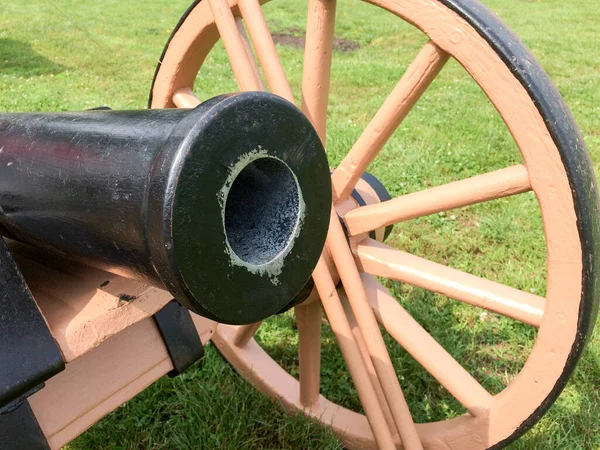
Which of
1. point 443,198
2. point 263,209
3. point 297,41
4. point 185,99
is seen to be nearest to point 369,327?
point 443,198

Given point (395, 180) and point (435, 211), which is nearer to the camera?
point (435, 211)

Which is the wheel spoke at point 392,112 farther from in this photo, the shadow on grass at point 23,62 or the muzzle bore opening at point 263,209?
the shadow on grass at point 23,62

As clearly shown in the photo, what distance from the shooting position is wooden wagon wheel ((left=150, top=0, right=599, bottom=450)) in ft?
3.78

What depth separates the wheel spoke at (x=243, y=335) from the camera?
6.69ft

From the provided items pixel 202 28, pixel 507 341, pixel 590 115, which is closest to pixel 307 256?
pixel 202 28

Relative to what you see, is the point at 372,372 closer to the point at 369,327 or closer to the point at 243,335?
the point at 369,327

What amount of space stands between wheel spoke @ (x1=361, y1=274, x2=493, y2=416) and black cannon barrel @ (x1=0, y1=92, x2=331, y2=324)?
2.13 ft

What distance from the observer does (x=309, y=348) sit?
72.1 inches

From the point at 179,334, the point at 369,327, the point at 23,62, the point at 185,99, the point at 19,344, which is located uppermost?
the point at 23,62

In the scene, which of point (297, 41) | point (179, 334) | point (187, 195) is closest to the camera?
point (187, 195)

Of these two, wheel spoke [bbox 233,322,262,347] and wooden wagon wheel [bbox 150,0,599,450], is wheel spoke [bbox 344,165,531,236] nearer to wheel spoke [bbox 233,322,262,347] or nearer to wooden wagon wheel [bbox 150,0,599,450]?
wooden wagon wheel [bbox 150,0,599,450]

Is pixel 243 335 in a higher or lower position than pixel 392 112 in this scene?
lower

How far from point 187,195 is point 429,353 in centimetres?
95

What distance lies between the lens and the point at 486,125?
404 cm
